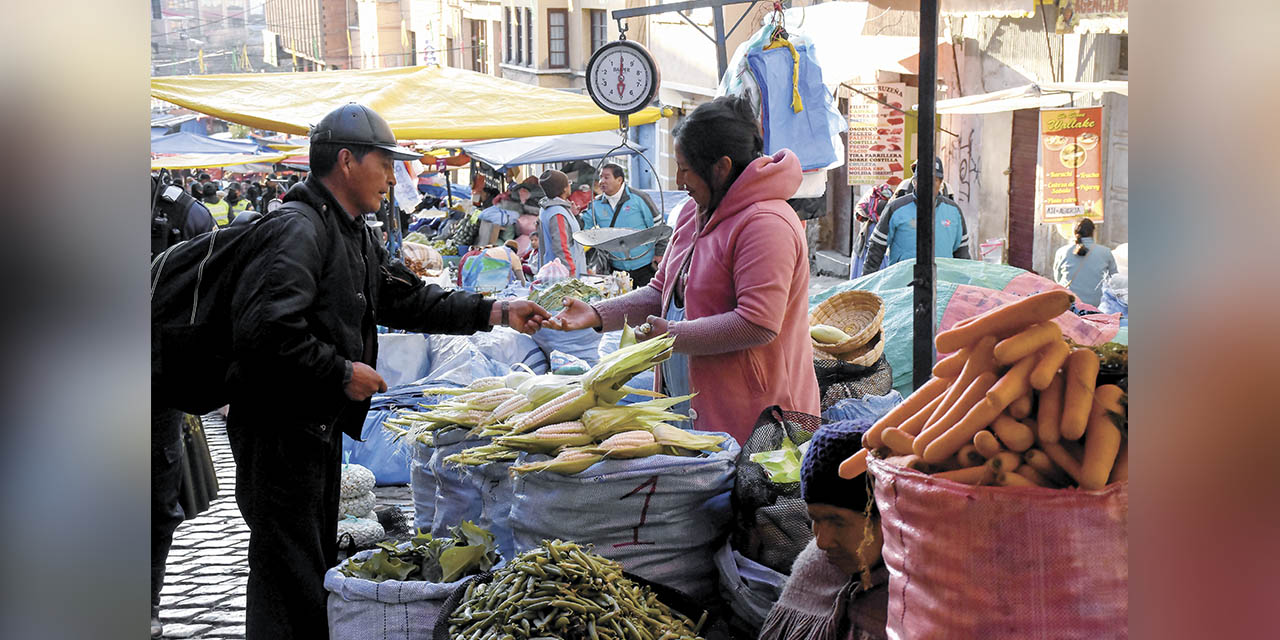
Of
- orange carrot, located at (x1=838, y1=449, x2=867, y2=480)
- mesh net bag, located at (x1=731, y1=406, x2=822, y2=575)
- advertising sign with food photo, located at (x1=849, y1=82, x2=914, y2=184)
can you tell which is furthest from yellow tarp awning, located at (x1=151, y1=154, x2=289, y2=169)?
orange carrot, located at (x1=838, y1=449, x2=867, y2=480)

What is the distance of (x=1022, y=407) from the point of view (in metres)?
2.03

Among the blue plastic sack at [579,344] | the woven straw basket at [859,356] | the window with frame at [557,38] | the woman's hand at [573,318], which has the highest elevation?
the window with frame at [557,38]

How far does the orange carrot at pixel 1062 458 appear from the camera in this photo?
76.9 inches

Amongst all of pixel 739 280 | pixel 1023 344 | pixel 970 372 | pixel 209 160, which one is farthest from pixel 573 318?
pixel 209 160

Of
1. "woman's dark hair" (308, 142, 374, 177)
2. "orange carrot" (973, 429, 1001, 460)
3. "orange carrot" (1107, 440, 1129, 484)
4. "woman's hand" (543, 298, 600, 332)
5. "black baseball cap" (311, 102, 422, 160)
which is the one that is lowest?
"woman's hand" (543, 298, 600, 332)

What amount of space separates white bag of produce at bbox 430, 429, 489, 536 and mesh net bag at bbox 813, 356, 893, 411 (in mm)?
2306

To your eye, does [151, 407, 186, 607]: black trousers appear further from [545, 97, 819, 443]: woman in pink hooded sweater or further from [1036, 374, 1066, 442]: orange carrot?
[1036, 374, 1066, 442]: orange carrot

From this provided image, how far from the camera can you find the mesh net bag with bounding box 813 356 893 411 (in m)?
5.66

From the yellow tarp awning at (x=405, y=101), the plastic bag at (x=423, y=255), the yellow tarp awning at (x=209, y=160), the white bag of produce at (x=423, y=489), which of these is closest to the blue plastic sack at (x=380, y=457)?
the yellow tarp awning at (x=405, y=101)

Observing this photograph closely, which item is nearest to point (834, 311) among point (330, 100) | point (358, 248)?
point (358, 248)

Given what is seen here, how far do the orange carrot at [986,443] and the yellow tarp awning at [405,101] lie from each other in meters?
7.45

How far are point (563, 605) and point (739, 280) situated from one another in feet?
5.21

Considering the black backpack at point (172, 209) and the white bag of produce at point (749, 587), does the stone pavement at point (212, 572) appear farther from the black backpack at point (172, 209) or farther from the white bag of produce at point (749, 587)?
the white bag of produce at point (749, 587)
